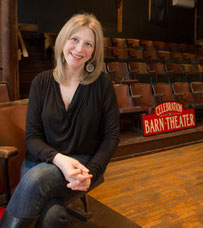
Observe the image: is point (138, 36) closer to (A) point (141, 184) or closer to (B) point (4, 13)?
(B) point (4, 13)

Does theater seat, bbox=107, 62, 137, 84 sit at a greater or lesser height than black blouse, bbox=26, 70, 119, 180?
greater

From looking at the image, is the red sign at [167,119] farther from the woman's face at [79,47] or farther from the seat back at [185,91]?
the woman's face at [79,47]

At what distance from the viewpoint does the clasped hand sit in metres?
0.38

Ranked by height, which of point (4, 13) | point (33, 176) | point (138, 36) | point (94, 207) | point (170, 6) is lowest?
point (94, 207)

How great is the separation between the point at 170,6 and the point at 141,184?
10.4 feet

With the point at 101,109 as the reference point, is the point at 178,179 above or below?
below

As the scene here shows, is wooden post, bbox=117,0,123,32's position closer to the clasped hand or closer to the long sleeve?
the long sleeve

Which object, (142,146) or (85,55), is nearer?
(85,55)

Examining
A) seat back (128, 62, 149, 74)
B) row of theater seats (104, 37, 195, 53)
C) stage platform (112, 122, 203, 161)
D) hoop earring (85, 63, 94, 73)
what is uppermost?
row of theater seats (104, 37, 195, 53)

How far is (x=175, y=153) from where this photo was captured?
114 centimetres

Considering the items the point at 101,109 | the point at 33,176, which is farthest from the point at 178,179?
the point at 33,176

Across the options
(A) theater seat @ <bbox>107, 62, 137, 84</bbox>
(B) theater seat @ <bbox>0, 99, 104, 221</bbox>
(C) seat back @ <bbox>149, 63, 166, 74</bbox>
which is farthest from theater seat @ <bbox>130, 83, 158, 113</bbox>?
(B) theater seat @ <bbox>0, 99, 104, 221</bbox>

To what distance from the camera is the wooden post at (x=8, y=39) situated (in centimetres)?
119

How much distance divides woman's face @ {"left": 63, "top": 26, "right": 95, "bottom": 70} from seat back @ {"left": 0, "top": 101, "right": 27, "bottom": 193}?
0.17 metres
